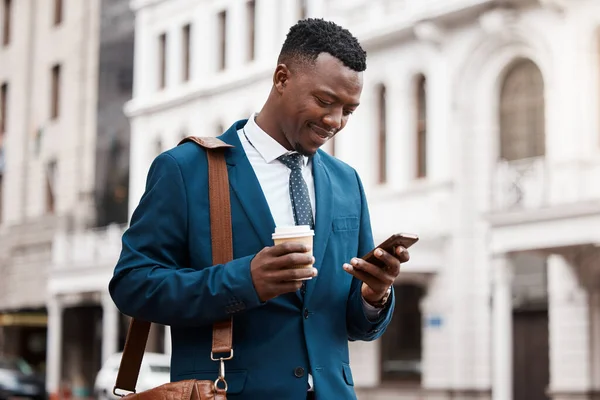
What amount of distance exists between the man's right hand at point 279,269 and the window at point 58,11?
3485cm

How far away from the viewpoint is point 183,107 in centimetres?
3102

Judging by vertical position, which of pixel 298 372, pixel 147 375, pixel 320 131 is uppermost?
pixel 320 131

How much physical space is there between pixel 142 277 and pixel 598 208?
609 inches

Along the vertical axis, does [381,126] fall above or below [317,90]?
above

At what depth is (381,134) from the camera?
965 inches

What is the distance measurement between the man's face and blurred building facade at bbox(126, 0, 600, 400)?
49.7 feet

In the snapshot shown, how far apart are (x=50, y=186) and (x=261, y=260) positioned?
34.2m

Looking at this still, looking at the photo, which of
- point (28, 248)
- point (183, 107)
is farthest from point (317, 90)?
point (28, 248)

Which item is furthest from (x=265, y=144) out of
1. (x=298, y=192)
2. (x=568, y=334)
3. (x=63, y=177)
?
(x=63, y=177)

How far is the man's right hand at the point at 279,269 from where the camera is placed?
283cm

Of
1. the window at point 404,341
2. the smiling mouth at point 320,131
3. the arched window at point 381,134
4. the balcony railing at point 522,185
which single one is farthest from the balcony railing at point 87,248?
the smiling mouth at point 320,131

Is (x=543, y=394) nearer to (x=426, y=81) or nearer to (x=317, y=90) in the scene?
(x=426, y=81)

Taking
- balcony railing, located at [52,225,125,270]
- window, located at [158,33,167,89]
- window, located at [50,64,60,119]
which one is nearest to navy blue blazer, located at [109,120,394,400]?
balcony railing, located at [52,225,125,270]

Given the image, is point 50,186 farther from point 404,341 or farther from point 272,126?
point 272,126
